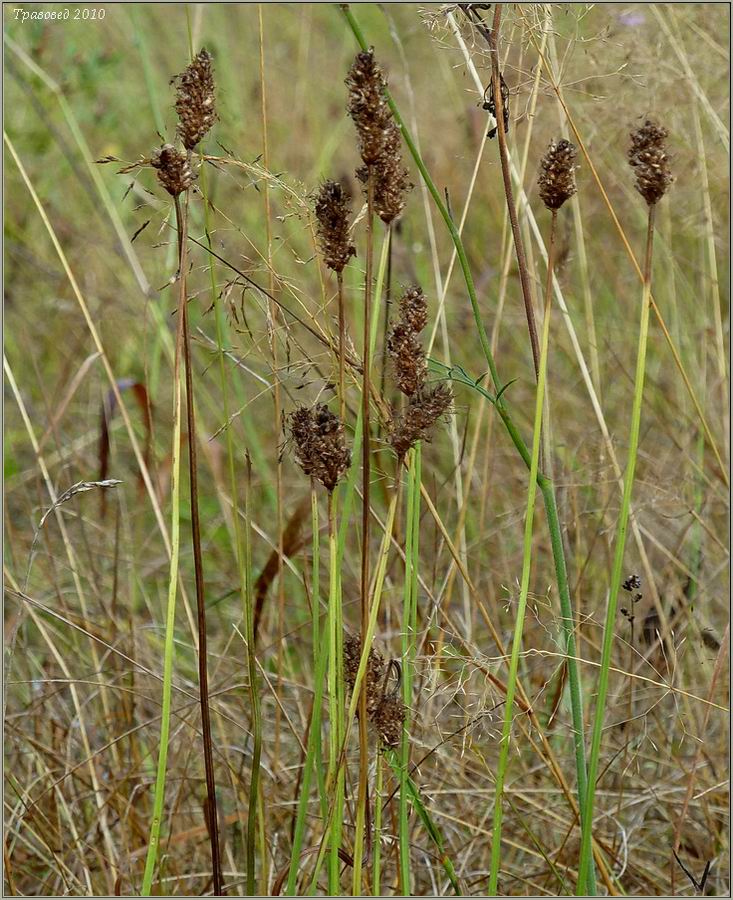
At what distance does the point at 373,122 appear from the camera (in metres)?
0.62

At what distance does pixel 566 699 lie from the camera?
1.24m

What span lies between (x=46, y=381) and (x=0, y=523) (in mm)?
1447

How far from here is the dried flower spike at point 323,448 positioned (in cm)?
65

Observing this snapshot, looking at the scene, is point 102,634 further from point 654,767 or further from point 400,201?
point 400,201

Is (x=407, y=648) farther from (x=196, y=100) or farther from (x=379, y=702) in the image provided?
(x=196, y=100)

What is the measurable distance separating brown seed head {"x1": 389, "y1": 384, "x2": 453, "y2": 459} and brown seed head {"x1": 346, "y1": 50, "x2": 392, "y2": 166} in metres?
0.17

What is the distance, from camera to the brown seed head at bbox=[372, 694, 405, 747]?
2.44 feet

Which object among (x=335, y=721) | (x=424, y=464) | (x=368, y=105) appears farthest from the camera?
(x=424, y=464)

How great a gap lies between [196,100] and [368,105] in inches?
4.9

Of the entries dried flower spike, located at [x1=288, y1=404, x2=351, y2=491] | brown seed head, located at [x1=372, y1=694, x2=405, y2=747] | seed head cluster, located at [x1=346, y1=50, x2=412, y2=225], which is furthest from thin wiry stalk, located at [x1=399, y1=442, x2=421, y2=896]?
seed head cluster, located at [x1=346, y1=50, x2=412, y2=225]

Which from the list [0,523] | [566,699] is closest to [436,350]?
[566,699]

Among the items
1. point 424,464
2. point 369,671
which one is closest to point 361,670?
point 369,671

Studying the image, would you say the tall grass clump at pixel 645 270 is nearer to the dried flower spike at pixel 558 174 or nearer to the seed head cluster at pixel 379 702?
the dried flower spike at pixel 558 174

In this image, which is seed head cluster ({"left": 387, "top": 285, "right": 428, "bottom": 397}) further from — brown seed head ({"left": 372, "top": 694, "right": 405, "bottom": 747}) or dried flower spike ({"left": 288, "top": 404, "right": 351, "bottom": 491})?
brown seed head ({"left": 372, "top": 694, "right": 405, "bottom": 747})
